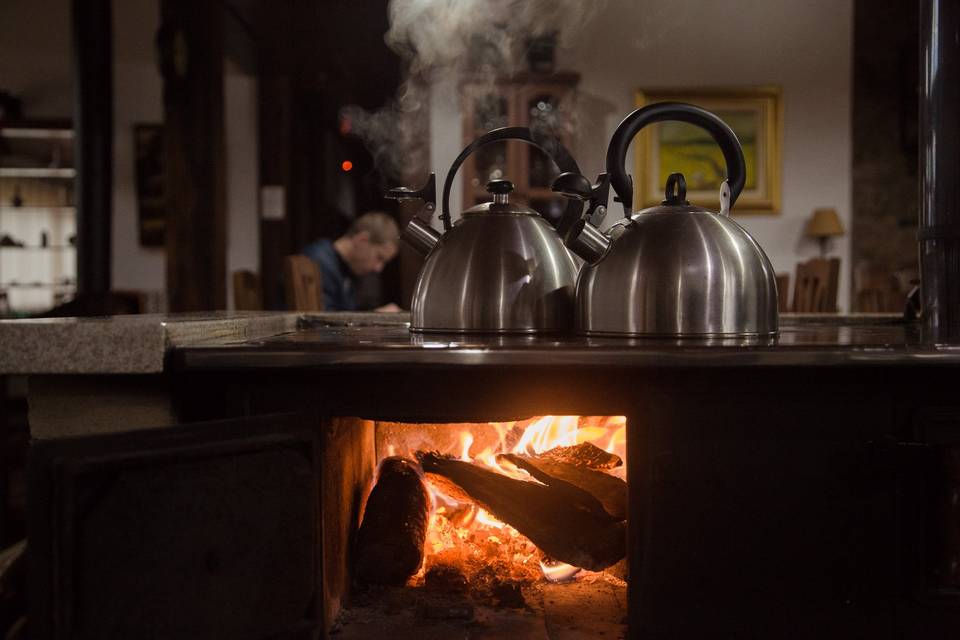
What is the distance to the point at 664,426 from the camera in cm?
95

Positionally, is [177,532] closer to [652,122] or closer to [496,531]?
[496,531]

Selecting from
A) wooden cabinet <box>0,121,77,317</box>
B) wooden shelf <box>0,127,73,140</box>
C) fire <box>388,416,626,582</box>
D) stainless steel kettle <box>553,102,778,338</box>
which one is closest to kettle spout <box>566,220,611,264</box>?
stainless steel kettle <box>553,102,778,338</box>

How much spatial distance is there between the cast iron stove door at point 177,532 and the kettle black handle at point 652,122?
59cm

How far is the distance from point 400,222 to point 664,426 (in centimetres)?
529

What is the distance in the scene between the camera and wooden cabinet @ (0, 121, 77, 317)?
6.67 metres

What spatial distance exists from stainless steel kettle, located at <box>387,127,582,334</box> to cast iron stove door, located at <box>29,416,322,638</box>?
335 millimetres

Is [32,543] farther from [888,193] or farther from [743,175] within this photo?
[888,193]

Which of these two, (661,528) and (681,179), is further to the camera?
(681,179)

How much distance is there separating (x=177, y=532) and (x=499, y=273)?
0.58 m

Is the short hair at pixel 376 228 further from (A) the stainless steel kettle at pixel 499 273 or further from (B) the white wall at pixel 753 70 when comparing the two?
(A) the stainless steel kettle at pixel 499 273

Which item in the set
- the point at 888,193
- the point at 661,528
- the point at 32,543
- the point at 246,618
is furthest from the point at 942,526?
the point at 888,193

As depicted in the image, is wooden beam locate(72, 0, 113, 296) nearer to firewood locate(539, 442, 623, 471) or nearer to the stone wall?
firewood locate(539, 442, 623, 471)

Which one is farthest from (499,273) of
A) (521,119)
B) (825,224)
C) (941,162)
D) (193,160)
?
(825,224)

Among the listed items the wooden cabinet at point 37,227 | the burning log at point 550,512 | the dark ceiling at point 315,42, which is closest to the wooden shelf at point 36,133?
the wooden cabinet at point 37,227
